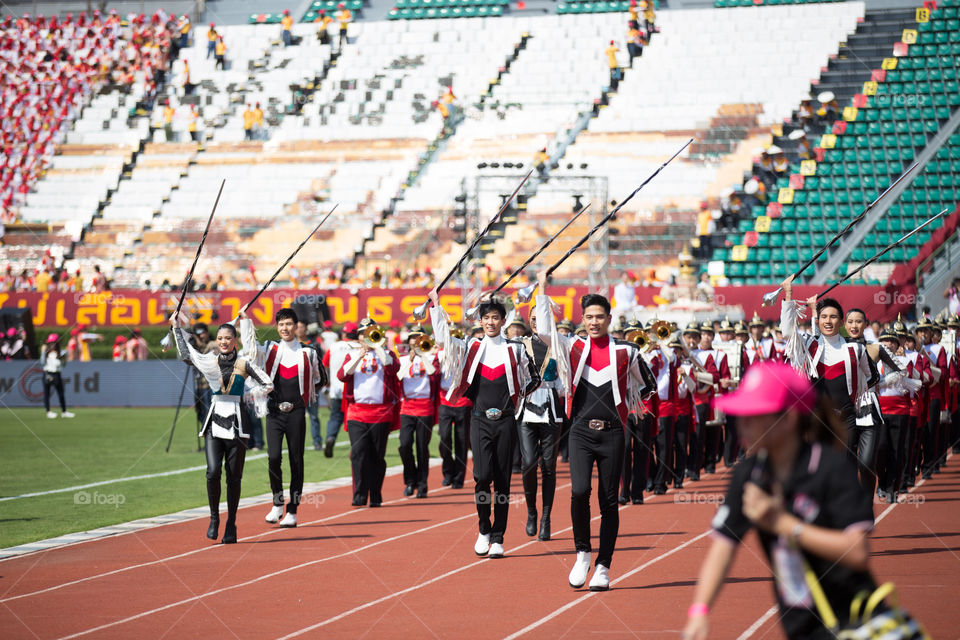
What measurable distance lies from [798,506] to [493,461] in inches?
247

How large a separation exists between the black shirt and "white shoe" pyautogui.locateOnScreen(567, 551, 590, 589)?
4503 millimetres

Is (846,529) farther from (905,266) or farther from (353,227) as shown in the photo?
(353,227)

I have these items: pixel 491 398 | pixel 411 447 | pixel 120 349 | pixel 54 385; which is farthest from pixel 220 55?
pixel 491 398

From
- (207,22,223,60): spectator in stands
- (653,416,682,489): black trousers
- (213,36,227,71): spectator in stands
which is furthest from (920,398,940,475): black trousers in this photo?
(207,22,223,60): spectator in stands

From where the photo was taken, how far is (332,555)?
1002 cm

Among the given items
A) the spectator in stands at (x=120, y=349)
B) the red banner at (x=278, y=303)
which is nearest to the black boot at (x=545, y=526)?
the red banner at (x=278, y=303)

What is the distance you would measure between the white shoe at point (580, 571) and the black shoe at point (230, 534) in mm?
3552

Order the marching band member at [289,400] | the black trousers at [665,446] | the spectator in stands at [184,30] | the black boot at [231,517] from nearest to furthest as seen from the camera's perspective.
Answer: the black boot at [231,517] → the marching band member at [289,400] → the black trousers at [665,446] → the spectator in stands at [184,30]

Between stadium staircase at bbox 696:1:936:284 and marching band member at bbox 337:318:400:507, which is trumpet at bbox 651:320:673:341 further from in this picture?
stadium staircase at bbox 696:1:936:284

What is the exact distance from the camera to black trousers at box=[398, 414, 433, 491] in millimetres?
14055

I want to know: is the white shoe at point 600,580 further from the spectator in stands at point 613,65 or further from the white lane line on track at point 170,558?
the spectator in stands at point 613,65

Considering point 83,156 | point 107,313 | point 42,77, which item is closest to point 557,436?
point 107,313

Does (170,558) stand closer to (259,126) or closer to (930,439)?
(930,439)

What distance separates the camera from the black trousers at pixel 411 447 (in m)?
14.1
